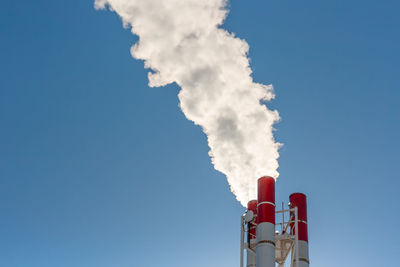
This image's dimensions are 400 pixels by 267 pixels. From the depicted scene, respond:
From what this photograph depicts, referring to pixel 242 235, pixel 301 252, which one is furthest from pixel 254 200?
pixel 301 252

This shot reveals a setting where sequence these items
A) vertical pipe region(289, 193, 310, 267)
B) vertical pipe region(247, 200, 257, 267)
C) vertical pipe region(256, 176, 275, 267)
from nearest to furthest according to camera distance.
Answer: vertical pipe region(256, 176, 275, 267), vertical pipe region(289, 193, 310, 267), vertical pipe region(247, 200, 257, 267)

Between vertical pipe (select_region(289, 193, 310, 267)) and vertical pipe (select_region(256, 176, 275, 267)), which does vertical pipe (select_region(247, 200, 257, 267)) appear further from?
vertical pipe (select_region(289, 193, 310, 267))

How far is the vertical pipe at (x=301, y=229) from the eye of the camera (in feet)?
121

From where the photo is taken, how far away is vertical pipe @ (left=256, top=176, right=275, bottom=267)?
3562 centimetres

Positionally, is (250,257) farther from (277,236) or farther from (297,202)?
(297,202)

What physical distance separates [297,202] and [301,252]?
3964 millimetres

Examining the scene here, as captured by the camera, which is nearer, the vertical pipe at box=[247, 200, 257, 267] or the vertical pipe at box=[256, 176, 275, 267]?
the vertical pipe at box=[256, 176, 275, 267]

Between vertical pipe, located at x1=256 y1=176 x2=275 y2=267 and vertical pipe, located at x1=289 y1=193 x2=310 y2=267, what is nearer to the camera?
vertical pipe, located at x1=256 y1=176 x2=275 y2=267

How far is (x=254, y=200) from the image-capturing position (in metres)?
41.3

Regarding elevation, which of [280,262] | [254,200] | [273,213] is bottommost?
[280,262]

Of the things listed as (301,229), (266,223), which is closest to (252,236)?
(266,223)

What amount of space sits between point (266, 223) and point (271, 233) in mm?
815

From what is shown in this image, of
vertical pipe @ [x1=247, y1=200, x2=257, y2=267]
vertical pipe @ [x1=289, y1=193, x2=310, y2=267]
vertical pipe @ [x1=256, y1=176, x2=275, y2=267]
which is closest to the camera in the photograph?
vertical pipe @ [x1=256, y1=176, x2=275, y2=267]

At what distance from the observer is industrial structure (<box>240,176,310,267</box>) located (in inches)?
1422
